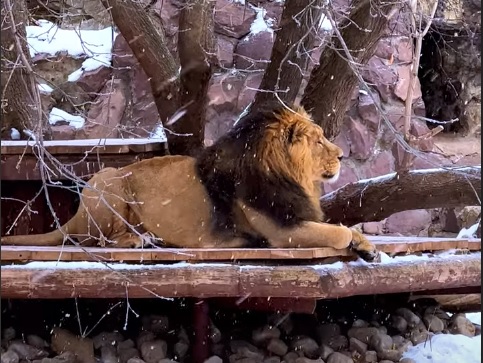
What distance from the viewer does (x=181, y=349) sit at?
3.64 meters

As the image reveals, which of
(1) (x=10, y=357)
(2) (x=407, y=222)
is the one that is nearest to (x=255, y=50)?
(2) (x=407, y=222)

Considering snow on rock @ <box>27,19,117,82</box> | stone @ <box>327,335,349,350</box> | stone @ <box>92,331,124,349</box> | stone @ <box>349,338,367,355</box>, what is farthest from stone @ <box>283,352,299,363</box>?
snow on rock @ <box>27,19,117,82</box>

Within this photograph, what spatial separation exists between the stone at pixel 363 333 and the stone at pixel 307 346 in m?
0.28

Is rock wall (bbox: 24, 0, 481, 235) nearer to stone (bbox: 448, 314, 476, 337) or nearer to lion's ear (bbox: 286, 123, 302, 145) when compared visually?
stone (bbox: 448, 314, 476, 337)

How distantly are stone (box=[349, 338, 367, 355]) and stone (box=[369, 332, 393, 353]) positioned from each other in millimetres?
49

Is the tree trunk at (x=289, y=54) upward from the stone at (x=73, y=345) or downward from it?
upward

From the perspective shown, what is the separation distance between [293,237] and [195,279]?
0.55m

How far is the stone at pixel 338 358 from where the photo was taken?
3699mm

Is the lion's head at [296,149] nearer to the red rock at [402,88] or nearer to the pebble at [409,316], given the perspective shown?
the pebble at [409,316]

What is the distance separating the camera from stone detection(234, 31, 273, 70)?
22.9 ft

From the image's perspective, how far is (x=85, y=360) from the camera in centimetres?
351

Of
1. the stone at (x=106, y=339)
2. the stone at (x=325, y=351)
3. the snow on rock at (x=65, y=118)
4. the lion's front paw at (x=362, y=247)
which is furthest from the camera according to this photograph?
the snow on rock at (x=65, y=118)

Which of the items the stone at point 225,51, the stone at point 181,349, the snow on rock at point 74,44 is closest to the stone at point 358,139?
the stone at point 225,51

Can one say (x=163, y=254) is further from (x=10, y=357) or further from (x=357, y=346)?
(x=357, y=346)
